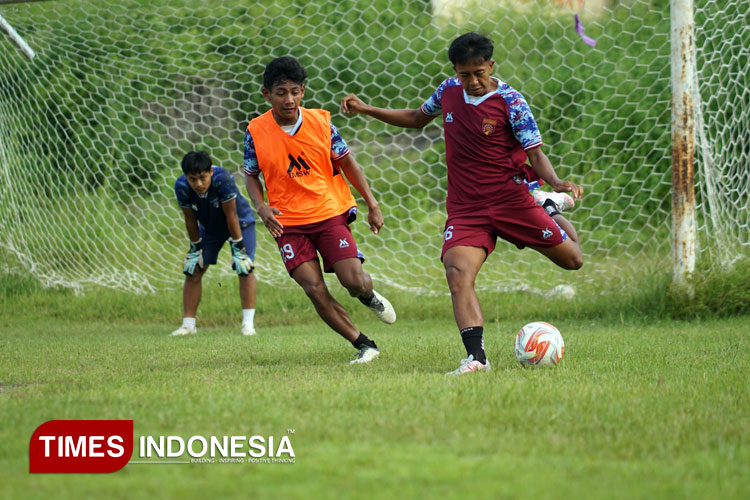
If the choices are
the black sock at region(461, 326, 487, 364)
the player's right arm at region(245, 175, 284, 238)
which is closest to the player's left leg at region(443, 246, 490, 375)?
the black sock at region(461, 326, 487, 364)

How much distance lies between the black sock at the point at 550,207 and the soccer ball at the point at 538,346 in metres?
1.08

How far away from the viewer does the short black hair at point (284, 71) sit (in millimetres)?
5070

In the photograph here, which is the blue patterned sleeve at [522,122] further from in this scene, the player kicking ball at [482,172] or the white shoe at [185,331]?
the white shoe at [185,331]

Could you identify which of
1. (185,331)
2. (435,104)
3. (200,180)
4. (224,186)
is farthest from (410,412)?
(185,331)

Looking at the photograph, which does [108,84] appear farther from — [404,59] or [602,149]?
[602,149]

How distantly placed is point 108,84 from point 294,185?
5786 mm

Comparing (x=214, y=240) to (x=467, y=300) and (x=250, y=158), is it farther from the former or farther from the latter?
(x=467, y=300)

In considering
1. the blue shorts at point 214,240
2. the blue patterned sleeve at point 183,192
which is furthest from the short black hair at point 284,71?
the blue shorts at point 214,240

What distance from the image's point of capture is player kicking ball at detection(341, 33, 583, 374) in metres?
4.65

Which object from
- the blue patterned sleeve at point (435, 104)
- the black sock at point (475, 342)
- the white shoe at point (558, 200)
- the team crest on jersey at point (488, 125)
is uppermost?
the blue patterned sleeve at point (435, 104)

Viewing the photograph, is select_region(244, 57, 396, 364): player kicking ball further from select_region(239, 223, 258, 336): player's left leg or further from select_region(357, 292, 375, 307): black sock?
select_region(239, 223, 258, 336): player's left leg

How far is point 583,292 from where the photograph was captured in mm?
8141

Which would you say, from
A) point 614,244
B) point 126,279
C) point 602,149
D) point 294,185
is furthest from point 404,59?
point 294,185

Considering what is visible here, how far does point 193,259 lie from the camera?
7.59m
